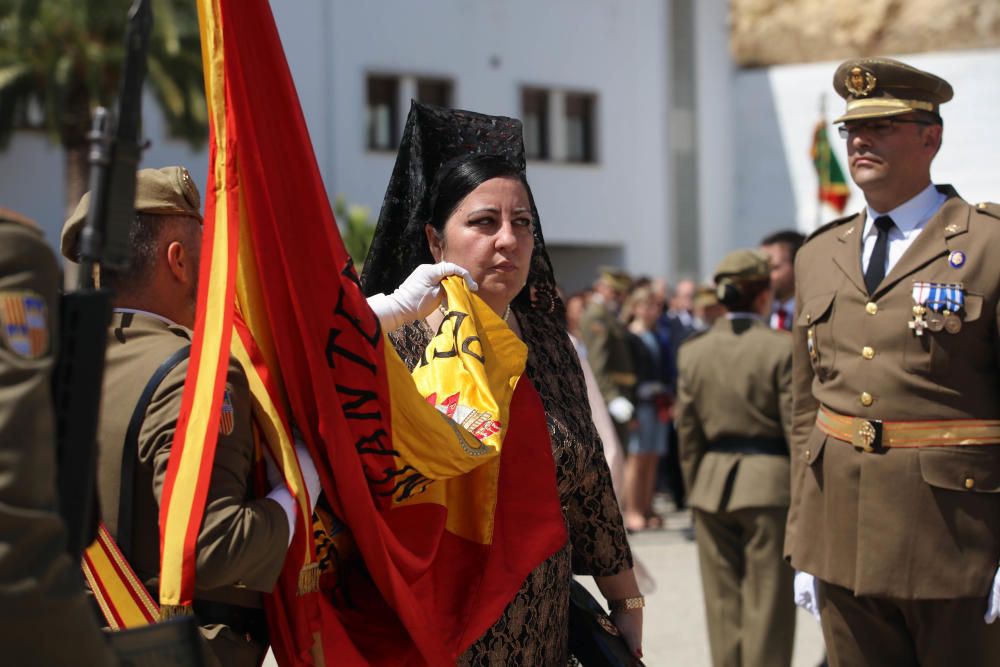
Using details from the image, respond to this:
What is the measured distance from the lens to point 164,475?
6.85 feet

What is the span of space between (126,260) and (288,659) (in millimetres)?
926

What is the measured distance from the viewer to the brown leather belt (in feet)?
10.9

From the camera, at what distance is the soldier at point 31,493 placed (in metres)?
1.46

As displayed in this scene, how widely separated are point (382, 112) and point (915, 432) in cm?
1779

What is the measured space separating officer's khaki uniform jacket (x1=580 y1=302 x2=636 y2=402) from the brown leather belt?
7107 millimetres

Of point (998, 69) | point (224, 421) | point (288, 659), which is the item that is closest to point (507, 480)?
point (288, 659)

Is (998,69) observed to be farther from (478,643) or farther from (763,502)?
(478,643)

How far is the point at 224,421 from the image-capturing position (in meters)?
2.08

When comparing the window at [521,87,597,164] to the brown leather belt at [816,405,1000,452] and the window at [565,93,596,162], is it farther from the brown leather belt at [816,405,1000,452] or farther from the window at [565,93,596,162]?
the brown leather belt at [816,405,1000,452]

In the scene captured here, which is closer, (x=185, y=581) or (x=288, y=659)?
(x=185, y=581)

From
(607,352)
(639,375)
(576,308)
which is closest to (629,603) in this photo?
(607,352)

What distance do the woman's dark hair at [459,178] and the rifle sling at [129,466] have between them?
101cm

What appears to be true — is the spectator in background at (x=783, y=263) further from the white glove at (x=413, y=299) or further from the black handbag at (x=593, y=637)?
the white glove at (x=413, y=299)

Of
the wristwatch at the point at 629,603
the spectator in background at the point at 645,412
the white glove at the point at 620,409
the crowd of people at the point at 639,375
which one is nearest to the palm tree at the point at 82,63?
the crowd of people at the point at 639,375
